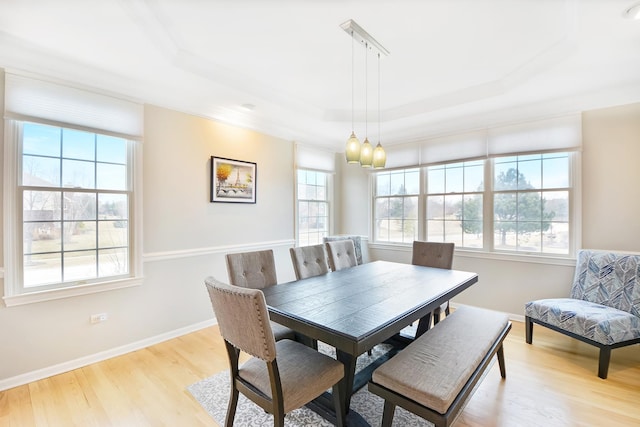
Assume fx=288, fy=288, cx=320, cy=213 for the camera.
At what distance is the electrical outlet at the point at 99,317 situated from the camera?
2689mm

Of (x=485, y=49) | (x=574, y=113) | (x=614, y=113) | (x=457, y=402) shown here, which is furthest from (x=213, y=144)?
(x=614, y=113)

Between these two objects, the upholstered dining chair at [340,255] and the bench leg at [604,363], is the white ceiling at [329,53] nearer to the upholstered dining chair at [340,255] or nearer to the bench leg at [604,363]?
the upholstered dining chair at [340,255]

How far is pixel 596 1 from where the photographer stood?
Result: 5.93 ft

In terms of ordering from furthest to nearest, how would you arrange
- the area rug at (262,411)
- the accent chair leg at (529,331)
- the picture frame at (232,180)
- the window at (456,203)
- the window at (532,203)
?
the window at (456,203)
the picture frame at (232,180)
the window at (532,203)
the accent chair leg at (529,331)
the area rug at (262,411)

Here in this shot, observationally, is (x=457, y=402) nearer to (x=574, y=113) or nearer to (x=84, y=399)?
(x=84, y=399)

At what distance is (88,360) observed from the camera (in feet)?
8.66

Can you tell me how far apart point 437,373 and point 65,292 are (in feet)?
9.98

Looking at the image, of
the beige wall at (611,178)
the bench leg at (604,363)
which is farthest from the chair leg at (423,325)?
the beige wall at (611,178)

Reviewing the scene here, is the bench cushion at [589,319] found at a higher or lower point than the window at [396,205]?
lower

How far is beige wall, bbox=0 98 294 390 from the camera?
7.95 ft

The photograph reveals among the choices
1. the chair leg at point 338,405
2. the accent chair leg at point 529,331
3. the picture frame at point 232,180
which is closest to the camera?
the chair leg at point 338,405

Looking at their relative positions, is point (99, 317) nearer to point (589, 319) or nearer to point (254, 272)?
point (254, 272)

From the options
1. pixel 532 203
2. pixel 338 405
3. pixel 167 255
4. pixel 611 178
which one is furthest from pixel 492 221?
pixel 167 255

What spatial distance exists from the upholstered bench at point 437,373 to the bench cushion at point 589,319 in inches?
43.0
